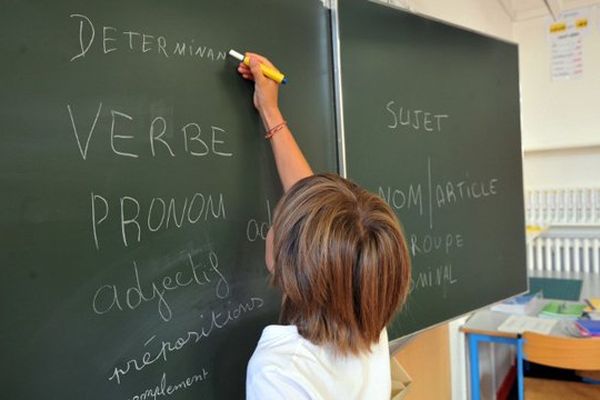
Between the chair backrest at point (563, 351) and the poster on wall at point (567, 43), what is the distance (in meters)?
2.65

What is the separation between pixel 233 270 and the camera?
1.01 m

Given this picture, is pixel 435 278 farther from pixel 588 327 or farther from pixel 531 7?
pixel 531 7

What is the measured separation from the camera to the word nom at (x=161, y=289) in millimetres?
785

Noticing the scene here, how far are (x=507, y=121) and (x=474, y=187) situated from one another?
0.37 m

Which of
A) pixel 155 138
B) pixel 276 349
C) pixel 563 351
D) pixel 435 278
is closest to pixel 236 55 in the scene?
pixel 155 138

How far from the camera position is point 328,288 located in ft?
2.68

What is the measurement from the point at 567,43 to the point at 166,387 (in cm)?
406

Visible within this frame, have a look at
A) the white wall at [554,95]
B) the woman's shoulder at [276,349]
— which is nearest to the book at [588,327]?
the woman's shoulder at [276,349]

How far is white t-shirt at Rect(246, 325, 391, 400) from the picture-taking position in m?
0.77

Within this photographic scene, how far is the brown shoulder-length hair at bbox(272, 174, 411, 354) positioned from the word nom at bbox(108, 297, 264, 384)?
0.17 metres

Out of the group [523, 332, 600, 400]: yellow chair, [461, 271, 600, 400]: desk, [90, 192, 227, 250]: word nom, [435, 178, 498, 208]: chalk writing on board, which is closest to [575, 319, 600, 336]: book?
[461, 271, 600, 400]: desk

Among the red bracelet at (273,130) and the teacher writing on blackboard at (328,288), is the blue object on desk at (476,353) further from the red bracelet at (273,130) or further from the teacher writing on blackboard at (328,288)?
the red bracelet at (273,130)

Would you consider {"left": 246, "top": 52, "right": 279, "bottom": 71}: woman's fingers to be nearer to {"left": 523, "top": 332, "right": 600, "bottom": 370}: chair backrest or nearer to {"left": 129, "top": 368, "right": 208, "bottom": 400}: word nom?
{"left": 129, "top": 368, "right": 208, "bottom": 400}: word nom

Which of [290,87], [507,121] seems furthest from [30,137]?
[507,121]
